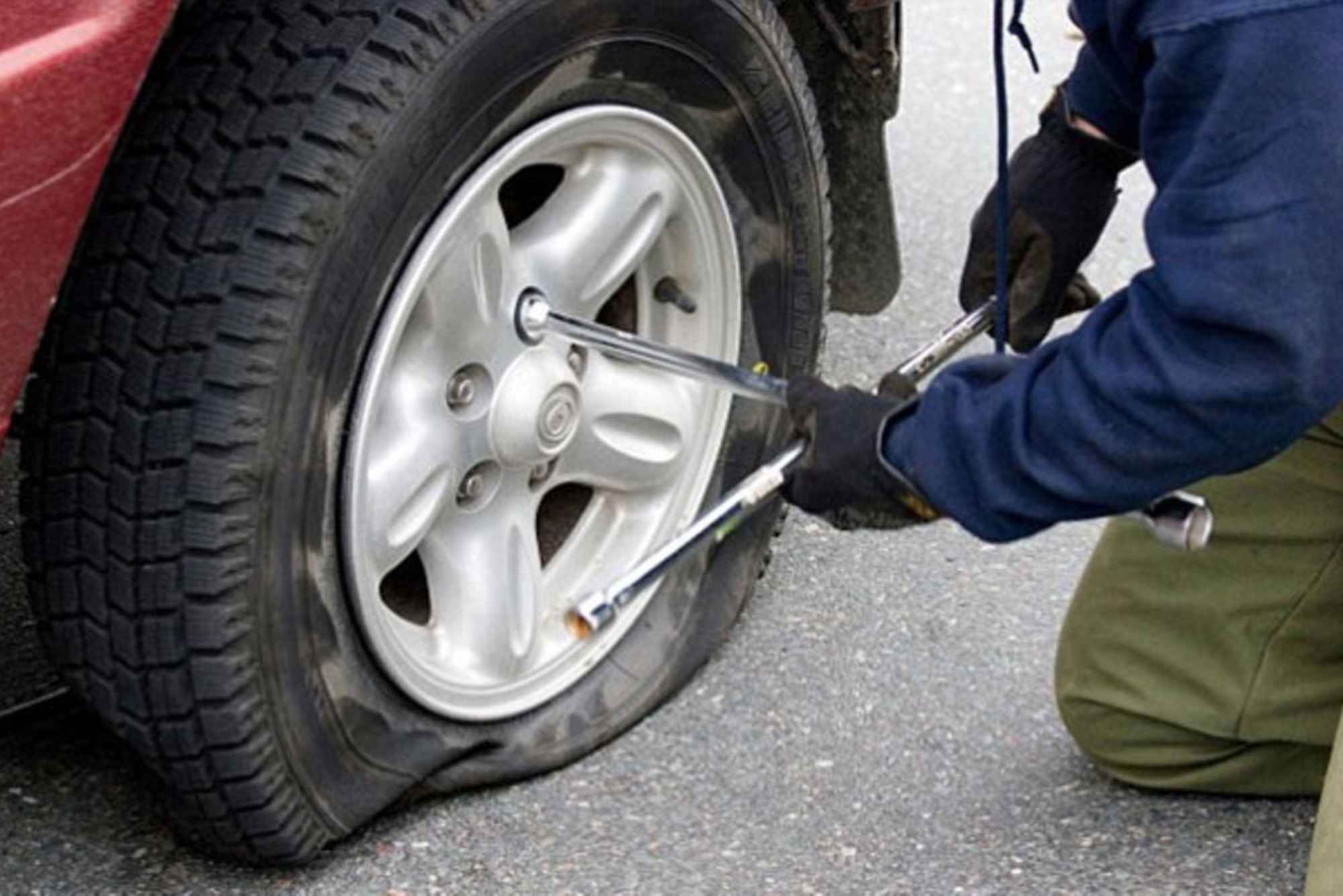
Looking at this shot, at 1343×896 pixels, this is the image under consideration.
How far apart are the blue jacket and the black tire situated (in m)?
0.48

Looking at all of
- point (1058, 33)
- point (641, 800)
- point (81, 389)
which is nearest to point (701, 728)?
point (641, 800)

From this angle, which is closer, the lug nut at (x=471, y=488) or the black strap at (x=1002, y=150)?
the black strap at (x=1002, y=150)

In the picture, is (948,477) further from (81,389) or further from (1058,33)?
(1058,33)

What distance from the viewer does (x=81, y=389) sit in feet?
6.60

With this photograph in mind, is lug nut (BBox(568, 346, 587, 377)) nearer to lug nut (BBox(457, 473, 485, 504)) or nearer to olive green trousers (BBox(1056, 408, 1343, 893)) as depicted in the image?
lug nut (BBox(457, 473, 485, 504))

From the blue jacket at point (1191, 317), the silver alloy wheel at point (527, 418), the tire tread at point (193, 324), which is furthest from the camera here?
the silver alloy wheel at point (527, 418)

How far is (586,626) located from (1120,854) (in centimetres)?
58

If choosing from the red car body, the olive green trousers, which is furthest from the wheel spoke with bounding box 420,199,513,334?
the olive green trousers

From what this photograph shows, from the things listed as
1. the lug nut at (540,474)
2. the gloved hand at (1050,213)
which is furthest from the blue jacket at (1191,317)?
the lug nut at (540,474)

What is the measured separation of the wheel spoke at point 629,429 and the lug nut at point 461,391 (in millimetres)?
194

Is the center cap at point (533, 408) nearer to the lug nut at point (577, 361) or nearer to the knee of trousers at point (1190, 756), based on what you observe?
the lug nut at point (577, 361)

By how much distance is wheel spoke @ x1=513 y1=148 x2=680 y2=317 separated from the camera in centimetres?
236

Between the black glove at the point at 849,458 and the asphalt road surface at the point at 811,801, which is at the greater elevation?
the black glove at the point at 849,458

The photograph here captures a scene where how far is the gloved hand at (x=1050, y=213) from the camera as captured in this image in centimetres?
246
